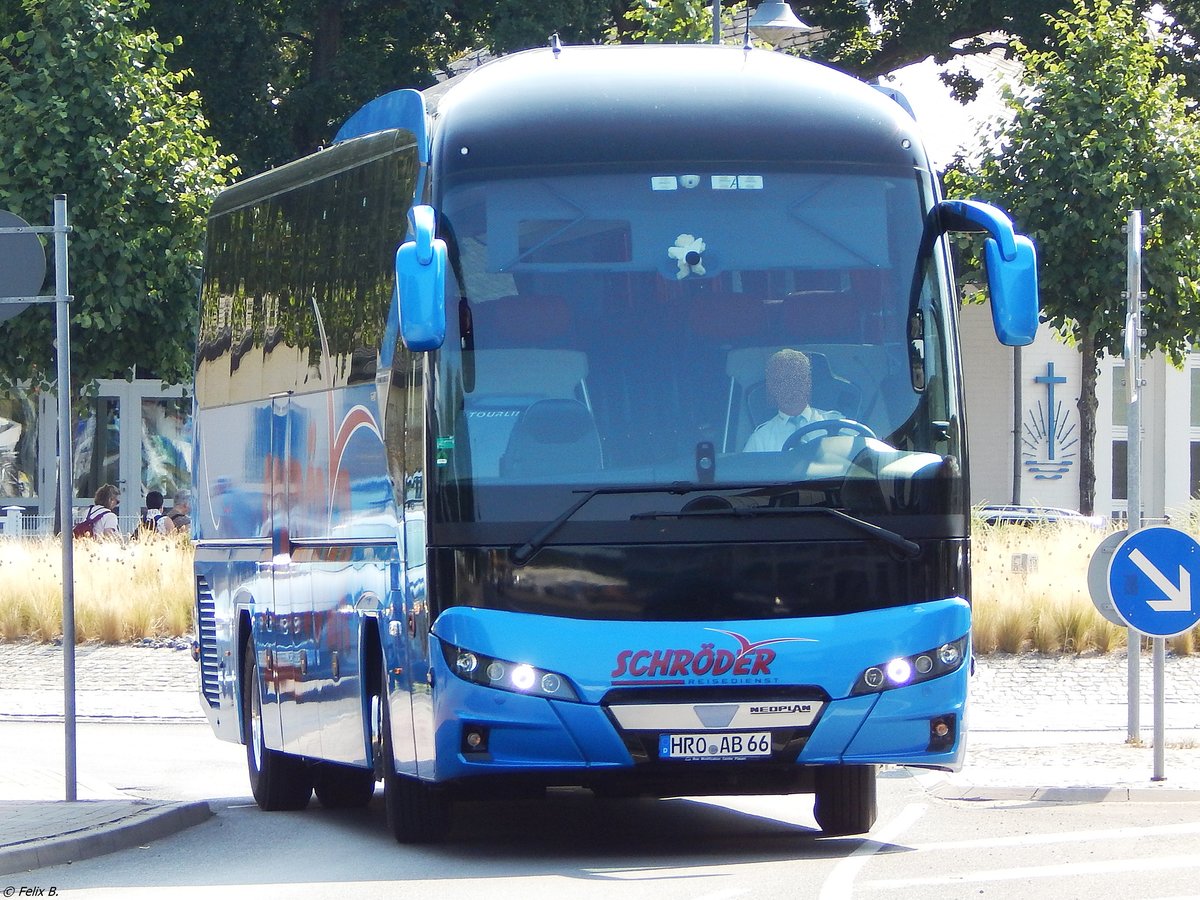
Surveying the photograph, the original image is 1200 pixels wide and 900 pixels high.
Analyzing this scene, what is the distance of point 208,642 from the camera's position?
14109 mm

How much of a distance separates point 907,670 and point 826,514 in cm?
70

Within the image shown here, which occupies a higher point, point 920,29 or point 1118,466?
point 920,29

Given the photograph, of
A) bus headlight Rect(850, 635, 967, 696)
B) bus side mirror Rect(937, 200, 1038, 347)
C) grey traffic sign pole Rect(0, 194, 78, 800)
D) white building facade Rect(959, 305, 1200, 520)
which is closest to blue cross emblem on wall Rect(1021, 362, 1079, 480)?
white building facade Rect(959, 305, 1200, 520)

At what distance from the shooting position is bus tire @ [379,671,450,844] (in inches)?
391

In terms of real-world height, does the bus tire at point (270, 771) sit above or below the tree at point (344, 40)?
below

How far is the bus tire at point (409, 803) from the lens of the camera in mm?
9930

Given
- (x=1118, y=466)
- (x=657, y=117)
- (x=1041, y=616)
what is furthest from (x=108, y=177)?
(x=1118, y=466)

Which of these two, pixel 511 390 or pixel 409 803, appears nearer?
pixel 511 390

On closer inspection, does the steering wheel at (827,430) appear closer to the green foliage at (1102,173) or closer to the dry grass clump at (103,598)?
the dry grass clump at (103,598)

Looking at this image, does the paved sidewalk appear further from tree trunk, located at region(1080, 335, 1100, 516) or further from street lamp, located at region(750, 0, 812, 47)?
tree trunk, located at region(1080, 335, 1100, 516)

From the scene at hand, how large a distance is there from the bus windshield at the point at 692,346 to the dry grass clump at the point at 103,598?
1388 centimetres

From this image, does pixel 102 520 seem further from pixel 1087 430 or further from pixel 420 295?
pixel 420 295

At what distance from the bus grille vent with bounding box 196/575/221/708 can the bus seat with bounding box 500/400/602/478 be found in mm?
5292

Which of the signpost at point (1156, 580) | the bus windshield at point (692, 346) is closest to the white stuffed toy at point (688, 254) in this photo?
the bus windshield at point (692, 346)
